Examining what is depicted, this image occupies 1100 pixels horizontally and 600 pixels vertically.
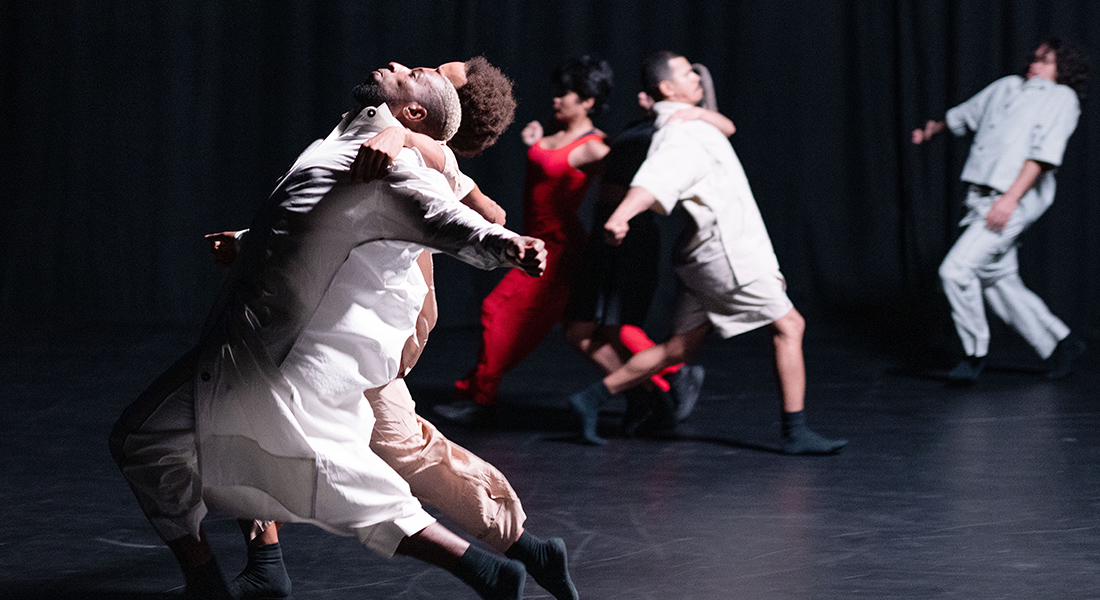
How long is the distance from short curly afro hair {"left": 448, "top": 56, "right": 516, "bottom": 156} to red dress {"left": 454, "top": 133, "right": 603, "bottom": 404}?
6.65 ft

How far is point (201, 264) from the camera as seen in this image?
7.62 metres

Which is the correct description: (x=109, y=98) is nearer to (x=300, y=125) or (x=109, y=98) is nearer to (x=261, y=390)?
(x=300, y=125)

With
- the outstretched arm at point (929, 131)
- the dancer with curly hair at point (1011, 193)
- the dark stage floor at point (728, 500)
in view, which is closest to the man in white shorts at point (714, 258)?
the dark stage floor at point (728, 500)

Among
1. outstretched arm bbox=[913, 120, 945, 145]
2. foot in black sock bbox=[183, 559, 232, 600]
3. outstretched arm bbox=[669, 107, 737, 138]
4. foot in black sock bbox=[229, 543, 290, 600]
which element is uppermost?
outstretched arm bbox=[669, 107, 737, 138]

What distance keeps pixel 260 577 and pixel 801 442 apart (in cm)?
203

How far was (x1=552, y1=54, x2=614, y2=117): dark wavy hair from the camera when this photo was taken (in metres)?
4.35

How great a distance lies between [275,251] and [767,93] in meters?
5.78

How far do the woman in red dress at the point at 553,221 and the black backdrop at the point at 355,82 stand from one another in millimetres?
2930

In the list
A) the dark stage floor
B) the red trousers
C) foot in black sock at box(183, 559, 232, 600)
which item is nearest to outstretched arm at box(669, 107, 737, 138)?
the red trousers

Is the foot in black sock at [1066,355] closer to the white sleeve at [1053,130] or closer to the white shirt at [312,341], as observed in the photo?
the white sleeve at [1053,130]

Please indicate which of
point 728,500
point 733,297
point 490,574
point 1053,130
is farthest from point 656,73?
point 490,574

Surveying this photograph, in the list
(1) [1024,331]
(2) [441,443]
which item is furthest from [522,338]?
(1) [1024,331]

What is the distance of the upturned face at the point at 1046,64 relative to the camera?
5.30 m

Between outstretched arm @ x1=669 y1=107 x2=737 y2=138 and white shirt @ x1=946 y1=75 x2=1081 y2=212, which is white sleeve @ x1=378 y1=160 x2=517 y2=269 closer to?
outstretched arm @ x1=669 y1=107 x2=737 y2=138
